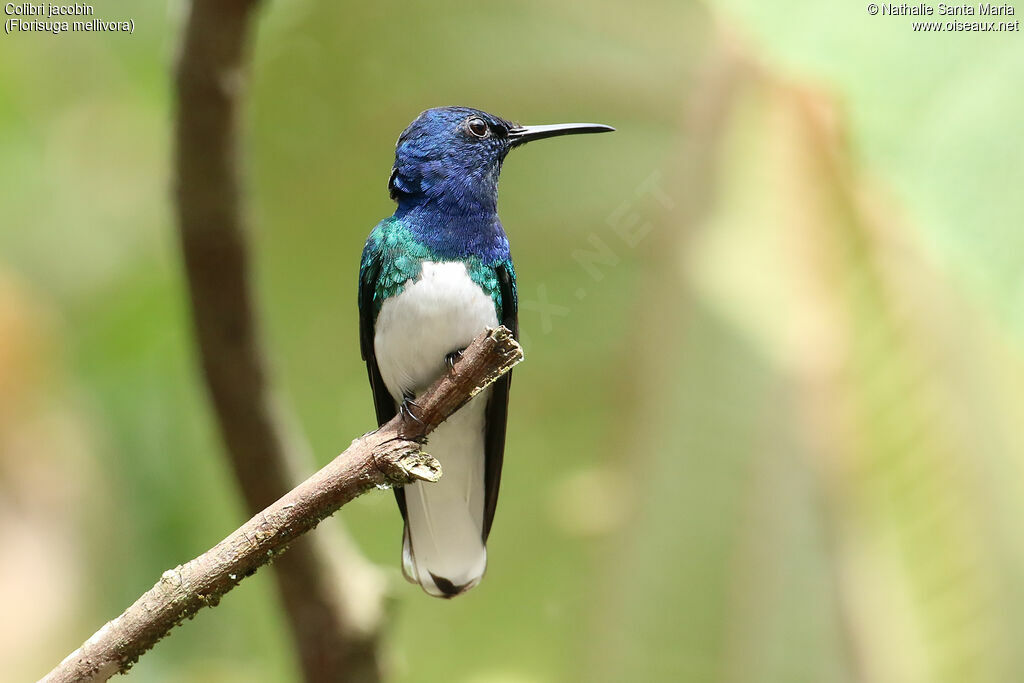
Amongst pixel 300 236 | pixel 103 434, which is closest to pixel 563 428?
pixel 300 236

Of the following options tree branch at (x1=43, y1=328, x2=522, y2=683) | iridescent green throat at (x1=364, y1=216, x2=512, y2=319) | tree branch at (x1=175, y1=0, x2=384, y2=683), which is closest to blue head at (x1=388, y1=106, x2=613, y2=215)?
iridescent green throat at (x1=364, y1=216, x2=512, y2=319)

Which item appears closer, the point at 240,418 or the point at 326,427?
the point at 240,418

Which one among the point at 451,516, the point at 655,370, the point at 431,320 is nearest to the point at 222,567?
the point at 431,320

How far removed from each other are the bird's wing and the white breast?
41mm

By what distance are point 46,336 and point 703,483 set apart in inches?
80.9

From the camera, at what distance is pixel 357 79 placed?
2.42 metres

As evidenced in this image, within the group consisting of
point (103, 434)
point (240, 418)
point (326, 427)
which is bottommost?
point (103, 434)

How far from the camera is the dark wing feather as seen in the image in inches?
74.3

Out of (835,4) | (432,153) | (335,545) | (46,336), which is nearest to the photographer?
(835,4)

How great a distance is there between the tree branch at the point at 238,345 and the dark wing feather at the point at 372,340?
0.70 ft

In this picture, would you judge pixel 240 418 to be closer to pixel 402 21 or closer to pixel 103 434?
pixel 402 21

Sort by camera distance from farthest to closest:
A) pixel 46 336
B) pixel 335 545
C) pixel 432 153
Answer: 1. pixel 46 336
2. pixel 335 545
3. pixel 432 153

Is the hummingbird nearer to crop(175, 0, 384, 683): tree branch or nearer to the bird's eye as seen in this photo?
the bird's eye

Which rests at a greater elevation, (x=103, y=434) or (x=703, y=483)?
(x=703, y=483)
